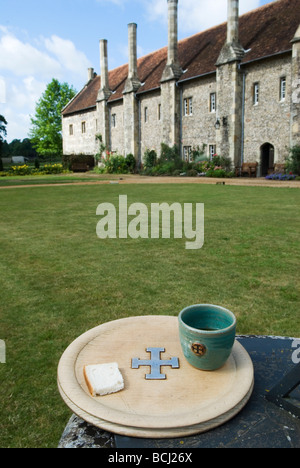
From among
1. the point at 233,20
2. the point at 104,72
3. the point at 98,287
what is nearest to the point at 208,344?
the point at 98,287

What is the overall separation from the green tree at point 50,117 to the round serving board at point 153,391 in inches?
2261

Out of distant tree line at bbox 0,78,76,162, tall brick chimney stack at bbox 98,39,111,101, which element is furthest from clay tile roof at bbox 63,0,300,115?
distant tree line at bbox 0,78,76,162

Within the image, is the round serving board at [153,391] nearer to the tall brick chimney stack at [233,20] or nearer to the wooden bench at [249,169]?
the wooden bench at [249,169]

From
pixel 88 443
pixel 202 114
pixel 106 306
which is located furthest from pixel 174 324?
pixel 202 114

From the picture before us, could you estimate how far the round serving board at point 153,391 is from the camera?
4.91 feet

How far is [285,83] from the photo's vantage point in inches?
892

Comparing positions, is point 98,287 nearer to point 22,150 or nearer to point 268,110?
point 268,110

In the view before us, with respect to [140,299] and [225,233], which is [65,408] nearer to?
[140,299]

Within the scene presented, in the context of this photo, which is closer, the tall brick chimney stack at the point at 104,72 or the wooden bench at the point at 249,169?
the wooden bench at the point at 249,169

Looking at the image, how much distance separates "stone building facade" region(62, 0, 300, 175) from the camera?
23000mm

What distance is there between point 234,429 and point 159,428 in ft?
1.02

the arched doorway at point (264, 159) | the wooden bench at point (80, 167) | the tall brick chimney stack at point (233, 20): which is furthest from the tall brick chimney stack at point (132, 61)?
the arched doorway at point (264, 159)

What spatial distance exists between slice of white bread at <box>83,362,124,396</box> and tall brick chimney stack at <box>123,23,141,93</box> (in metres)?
35.4

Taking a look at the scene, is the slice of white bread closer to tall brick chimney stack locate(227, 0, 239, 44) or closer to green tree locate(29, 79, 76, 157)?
tall brick chimney stack locate(227, 0, 239, 44)
